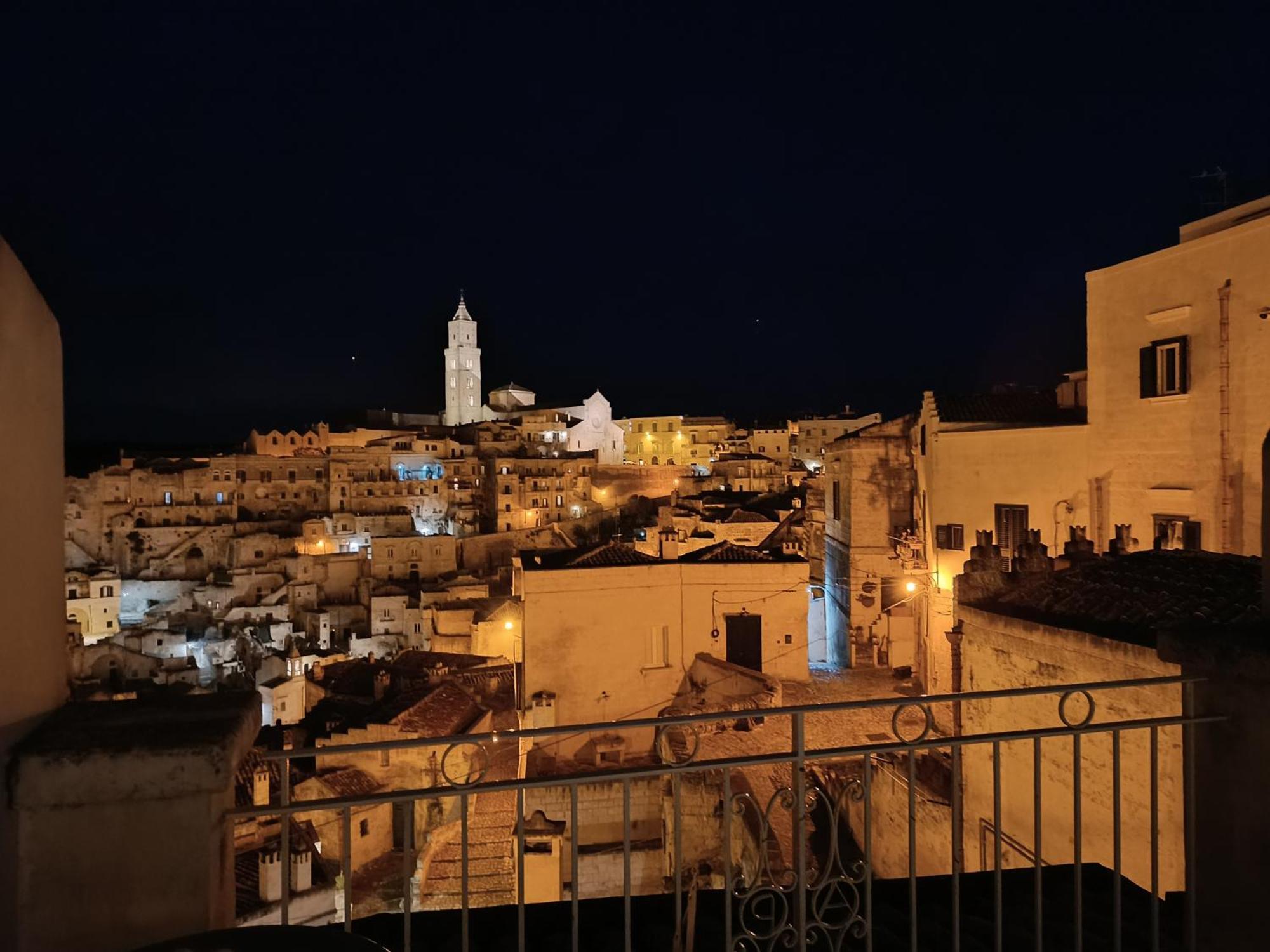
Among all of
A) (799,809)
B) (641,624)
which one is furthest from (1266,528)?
(641,624)

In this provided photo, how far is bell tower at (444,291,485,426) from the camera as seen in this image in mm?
86250

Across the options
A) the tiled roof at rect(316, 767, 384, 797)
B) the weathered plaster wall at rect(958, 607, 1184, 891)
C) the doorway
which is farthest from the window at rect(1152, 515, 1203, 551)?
the tiled roof at rect(316, 767, 384, 797)

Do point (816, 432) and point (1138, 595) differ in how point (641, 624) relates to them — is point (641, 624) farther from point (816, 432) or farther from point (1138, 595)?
point (816, 432)

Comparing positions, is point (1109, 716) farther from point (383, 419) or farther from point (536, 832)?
point (383, 419)

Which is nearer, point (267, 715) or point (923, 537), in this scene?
point (923, 537)

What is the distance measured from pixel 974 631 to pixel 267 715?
27299mm

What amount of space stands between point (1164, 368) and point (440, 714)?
16278 mm

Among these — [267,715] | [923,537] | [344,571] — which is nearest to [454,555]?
[344,571]

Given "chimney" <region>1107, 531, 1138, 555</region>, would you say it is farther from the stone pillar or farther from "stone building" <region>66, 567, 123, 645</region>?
"stone building" <region>66, 567, 123, 645</region>

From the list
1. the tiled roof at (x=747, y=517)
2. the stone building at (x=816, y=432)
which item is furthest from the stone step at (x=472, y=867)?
the stone building at (x=816, y=432)

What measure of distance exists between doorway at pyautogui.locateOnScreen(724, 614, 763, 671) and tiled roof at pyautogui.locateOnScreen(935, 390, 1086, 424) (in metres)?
5.98

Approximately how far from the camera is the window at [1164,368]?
10688 millimetres

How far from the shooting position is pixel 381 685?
21797 mm

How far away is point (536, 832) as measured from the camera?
9.59 metres
